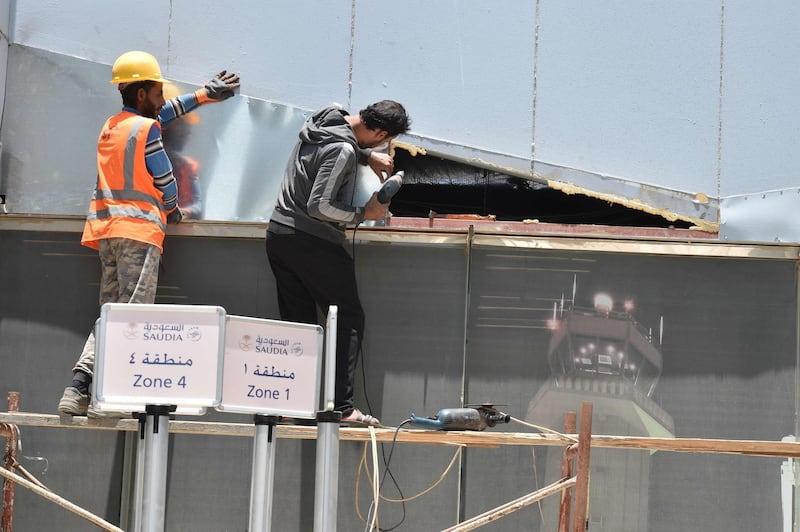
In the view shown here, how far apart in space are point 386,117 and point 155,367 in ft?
7.80

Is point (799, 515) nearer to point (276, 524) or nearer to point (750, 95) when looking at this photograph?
point (750, 95)

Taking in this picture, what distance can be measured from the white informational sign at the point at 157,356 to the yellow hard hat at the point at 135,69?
228cm

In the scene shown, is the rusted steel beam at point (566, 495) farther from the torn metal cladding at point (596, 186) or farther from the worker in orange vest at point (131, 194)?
the worker in orange vest at point (131, 194)

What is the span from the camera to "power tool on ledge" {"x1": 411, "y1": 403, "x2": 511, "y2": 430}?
6348 millimetres

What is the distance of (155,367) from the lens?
4.81m

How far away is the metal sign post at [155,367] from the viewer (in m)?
4.77

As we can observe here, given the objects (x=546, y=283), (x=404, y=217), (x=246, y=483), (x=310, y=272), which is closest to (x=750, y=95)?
(x=546, y=283)

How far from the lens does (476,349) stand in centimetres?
705

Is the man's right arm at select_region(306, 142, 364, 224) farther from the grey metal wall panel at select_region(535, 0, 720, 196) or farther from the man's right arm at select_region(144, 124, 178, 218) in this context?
the grey metal wall panel at select_region(535, 0, 720, 196)

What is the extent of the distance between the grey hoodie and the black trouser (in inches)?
2.9

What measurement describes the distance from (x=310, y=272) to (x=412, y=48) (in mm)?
1469

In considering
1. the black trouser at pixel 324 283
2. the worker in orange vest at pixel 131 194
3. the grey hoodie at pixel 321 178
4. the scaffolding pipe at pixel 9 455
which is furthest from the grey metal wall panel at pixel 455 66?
the scaffolding pipe at pixel 9 455

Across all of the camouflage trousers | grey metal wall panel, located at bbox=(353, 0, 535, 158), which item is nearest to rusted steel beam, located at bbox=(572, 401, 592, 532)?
grey metal wall panel, located at bbox=(353, 0, 535, 158)

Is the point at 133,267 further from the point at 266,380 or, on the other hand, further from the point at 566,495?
the point at 566,495
